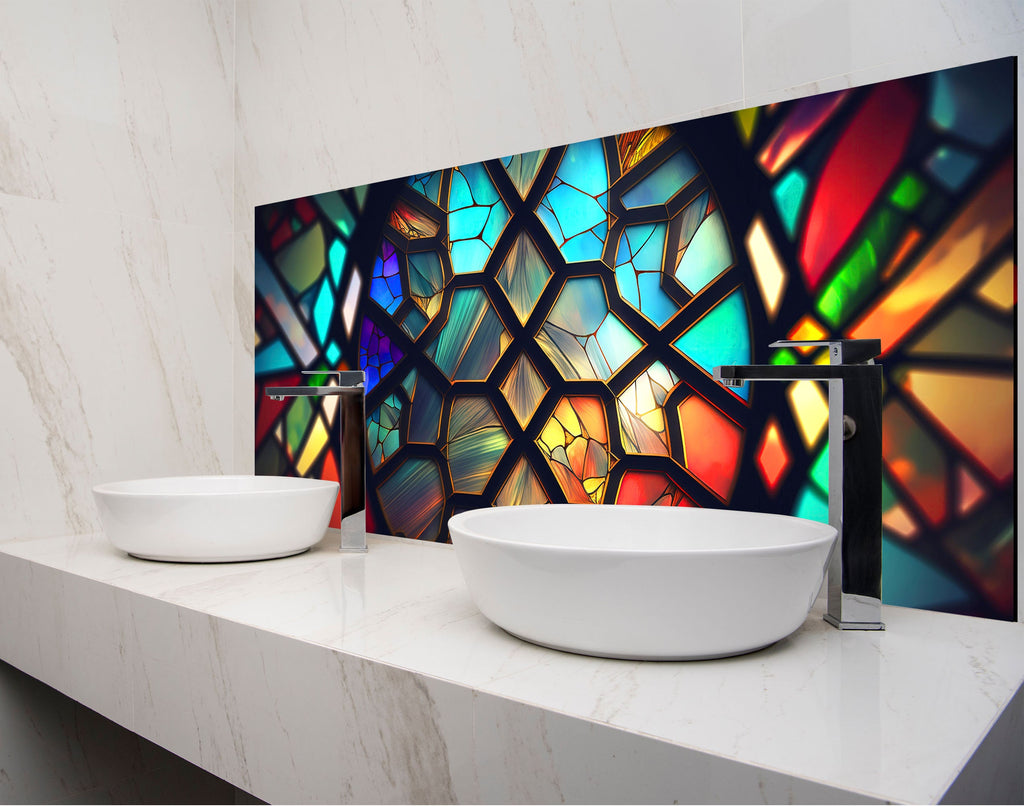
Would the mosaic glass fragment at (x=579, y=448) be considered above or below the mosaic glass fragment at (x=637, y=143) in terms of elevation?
below

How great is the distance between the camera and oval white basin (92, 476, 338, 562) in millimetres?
1375

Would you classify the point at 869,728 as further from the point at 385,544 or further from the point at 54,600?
the point at 54,600

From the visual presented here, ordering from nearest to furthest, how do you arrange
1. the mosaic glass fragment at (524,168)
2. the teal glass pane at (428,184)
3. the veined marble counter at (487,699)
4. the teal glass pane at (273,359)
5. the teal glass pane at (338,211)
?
1. the veined marble counter at (487,699)
2. the mosaic glass fragment at (524,168)
3. the teal glass pane at (428,184)
4. the teal glass pane at (338,211)
5. the teal glass pane at (273,359)

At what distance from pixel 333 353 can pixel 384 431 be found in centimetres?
25

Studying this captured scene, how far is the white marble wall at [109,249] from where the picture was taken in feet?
5.45

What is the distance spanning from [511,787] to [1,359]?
144cm

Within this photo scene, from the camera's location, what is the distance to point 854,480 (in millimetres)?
1012

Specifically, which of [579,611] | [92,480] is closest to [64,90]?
[92,480]

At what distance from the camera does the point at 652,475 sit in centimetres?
135

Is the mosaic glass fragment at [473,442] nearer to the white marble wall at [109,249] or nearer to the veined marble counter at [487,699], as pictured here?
the veined marble counter at [487,699]

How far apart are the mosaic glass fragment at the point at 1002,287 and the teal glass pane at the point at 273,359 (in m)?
1.45

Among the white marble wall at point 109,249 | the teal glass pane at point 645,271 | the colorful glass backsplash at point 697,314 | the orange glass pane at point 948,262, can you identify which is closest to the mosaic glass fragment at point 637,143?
the colorful glass backsplash at point 697,314

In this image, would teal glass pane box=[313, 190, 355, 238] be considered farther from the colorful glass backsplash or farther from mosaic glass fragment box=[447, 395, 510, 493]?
mosaic glass fragment box=[447, 395, 510, 493]

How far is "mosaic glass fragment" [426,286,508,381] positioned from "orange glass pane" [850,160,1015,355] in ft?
2.19
